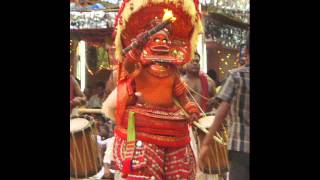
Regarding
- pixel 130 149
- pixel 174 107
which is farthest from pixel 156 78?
pixel 130 149

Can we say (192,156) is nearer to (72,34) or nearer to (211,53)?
(211,53)

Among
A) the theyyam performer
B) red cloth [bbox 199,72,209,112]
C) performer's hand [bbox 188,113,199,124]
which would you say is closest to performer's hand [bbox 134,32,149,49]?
the theyyam performer

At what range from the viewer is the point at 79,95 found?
4219 mm

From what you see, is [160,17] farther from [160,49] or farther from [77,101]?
[77,101]

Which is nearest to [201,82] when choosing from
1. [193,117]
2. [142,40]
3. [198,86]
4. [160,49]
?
[198,86]

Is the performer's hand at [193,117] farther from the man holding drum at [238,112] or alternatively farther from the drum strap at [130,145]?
the drum strap at [130,145]

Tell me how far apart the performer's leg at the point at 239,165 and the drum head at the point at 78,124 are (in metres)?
0.93

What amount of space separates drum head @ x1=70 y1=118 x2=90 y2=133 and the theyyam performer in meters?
0.27

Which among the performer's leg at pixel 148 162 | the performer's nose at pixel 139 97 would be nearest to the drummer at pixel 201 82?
the performer's nose at pixel 139 97

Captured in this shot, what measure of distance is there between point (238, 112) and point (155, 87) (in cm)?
53

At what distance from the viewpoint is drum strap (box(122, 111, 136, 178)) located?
4043 millimetres

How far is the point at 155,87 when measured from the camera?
4.06 meters

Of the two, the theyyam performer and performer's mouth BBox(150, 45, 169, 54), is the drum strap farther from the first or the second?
performer's mouth BBox(150, 45, 169, 54)

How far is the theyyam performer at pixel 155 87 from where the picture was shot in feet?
13.3
